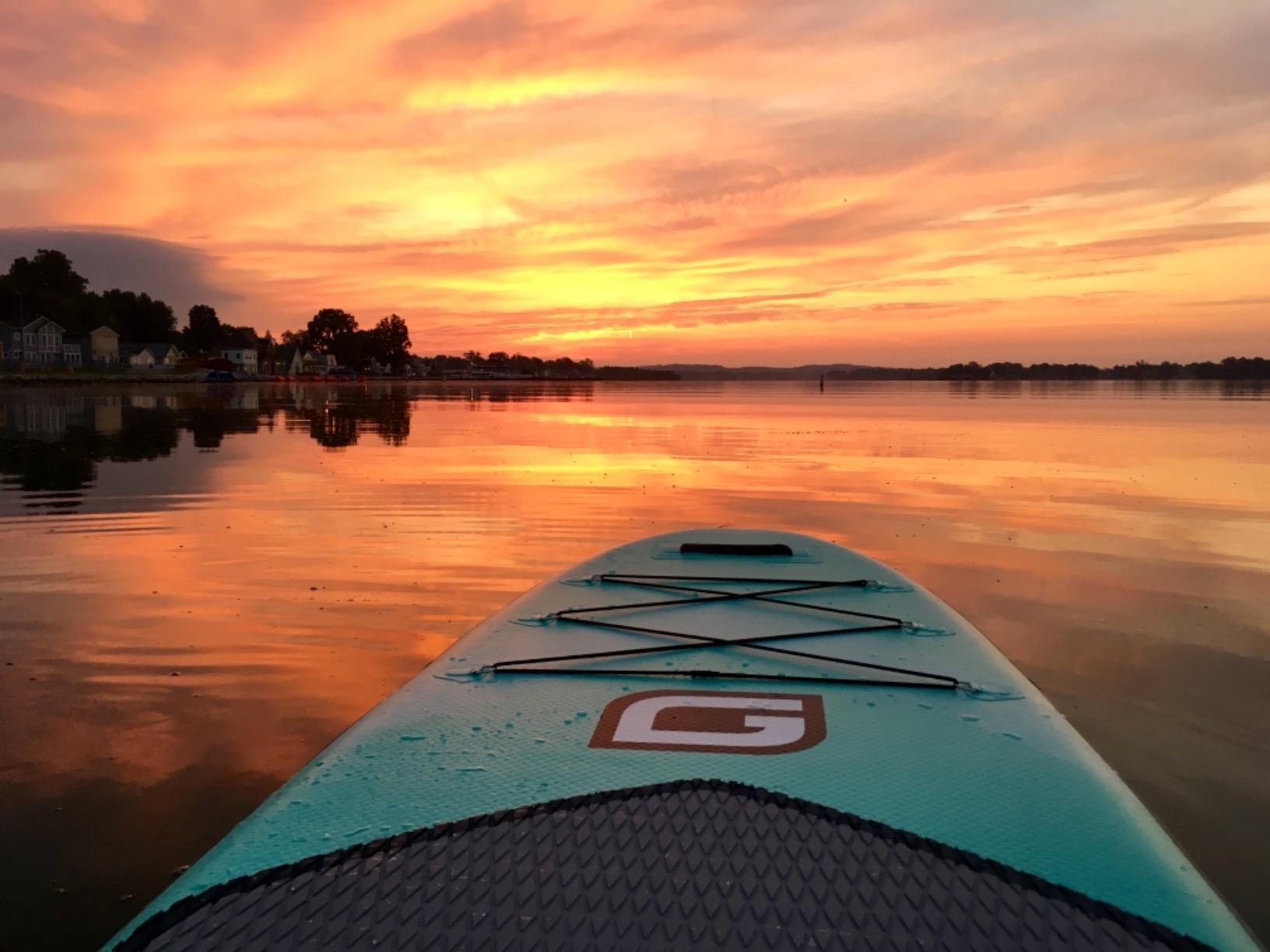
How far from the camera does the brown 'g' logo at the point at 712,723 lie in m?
3.07

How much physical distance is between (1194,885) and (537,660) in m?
2.62

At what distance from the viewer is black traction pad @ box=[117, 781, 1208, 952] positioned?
1.94 m

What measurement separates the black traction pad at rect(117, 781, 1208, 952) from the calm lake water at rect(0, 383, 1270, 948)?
165 cm

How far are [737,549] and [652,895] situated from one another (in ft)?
15.0

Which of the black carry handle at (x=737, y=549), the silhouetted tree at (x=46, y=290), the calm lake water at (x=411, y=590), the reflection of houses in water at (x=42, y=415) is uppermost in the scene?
the silhouetted tree at (x=46, y=290)

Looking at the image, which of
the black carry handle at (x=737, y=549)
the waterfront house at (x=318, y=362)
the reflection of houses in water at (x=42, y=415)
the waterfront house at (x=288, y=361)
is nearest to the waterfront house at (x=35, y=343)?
the waterfront house at (x=288, y=361)

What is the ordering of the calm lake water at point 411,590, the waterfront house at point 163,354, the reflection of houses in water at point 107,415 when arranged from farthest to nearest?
the waterfront house at point 163,354
the reflection of houses in water at point 107,415
the calm lake water at point 411,590

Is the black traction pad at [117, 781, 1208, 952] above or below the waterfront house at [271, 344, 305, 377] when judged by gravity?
below

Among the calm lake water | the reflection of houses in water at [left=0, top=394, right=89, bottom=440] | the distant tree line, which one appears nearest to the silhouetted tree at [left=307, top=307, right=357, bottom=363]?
the distant tree line

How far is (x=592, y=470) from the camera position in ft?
53.9

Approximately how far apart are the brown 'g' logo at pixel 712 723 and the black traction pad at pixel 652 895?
617 mm

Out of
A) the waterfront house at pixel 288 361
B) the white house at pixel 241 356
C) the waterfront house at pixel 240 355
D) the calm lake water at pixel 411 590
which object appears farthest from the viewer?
the waterfront house at pixel 288 361

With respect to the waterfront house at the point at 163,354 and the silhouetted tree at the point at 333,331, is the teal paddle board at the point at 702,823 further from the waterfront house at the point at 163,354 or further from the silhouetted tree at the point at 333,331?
the silhouetted tree at the point at 333,331

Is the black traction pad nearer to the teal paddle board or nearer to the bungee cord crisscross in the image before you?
the teal paddle board
